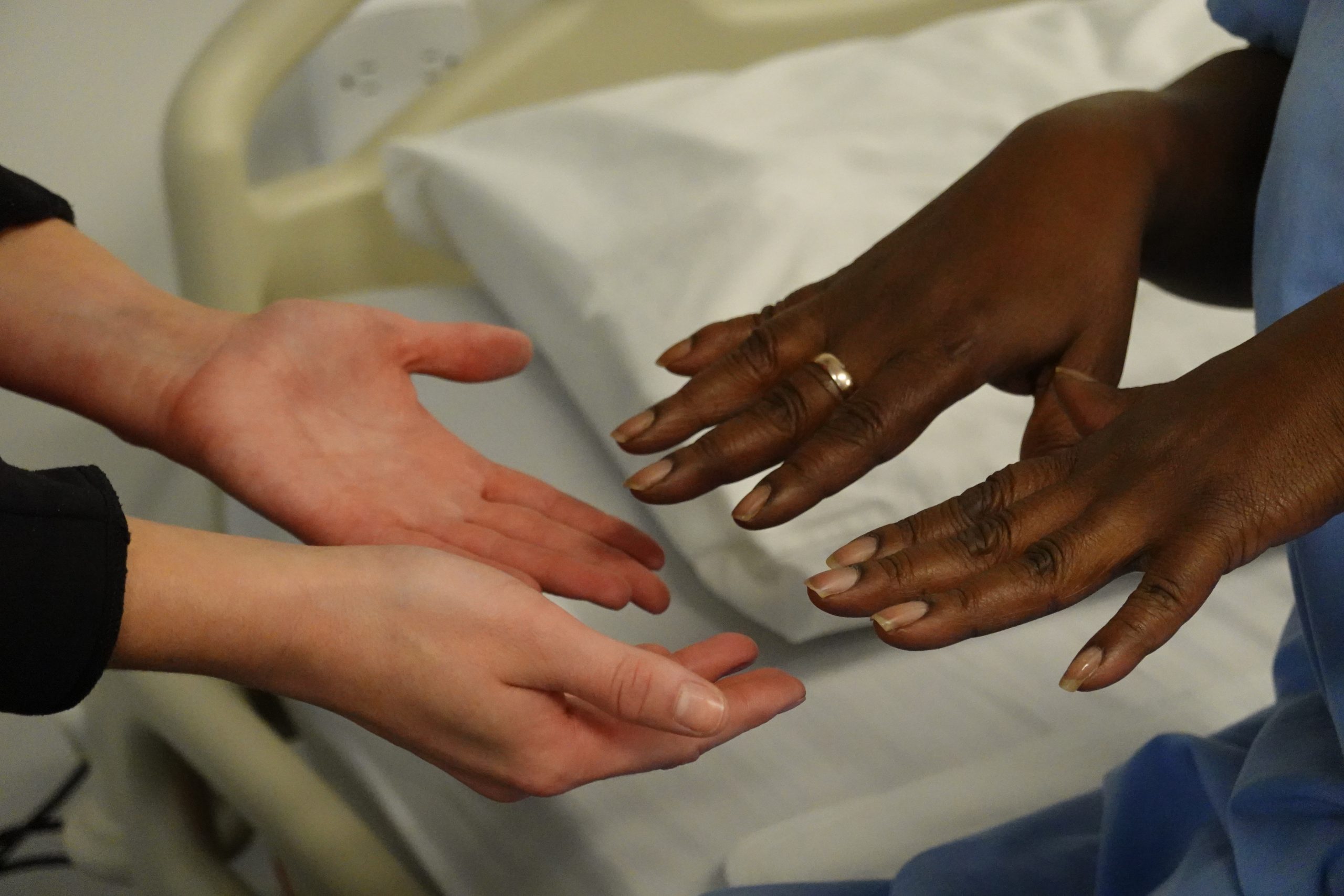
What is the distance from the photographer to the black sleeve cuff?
0.72 m

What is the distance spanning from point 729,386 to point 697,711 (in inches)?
7.2

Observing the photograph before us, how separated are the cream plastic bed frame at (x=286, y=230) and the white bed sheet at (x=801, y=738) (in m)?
0.04

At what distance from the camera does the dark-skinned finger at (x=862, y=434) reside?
56 centimetres

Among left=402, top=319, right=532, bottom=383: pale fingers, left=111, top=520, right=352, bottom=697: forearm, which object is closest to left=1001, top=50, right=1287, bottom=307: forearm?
left=402, top=319, right=532, bottom=383: pale fingers

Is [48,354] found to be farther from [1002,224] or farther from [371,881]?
[1002,224]

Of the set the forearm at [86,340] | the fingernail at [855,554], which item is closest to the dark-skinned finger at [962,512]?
the fingernail at [855,554]

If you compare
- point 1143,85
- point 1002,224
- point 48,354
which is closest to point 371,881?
point 48,354

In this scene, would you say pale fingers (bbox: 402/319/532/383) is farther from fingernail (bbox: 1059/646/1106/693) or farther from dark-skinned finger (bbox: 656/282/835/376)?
fingernail (bbox: 1059/646/1106/693)

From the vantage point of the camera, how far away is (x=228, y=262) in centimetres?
103

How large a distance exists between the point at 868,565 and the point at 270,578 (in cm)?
28

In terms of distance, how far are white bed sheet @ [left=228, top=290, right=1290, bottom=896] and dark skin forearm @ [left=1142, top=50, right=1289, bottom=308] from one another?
0.22m

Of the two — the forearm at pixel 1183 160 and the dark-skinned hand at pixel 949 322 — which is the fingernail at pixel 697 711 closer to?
the dark-skinned hand at pixel 949 322

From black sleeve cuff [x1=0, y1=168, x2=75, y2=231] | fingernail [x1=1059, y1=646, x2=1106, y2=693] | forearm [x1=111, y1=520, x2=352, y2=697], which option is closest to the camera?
fingernail [x1=1059, y1=646, x2=1106, y2=693]

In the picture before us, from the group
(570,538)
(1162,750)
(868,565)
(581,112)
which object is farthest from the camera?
(581,112)
